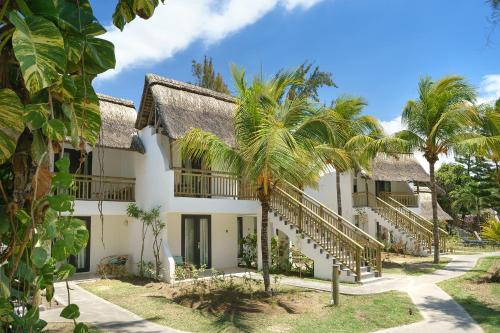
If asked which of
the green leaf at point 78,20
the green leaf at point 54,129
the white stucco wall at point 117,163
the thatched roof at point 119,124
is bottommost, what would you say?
Answer: the green leaf at point 54,129

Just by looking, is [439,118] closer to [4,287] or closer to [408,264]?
[408,264]

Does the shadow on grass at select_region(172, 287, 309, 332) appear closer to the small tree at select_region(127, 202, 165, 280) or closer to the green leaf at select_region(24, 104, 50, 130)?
the small tree at select_region(127, 202, 165, 280)

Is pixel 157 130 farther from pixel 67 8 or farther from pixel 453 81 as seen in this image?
pixel 67 8

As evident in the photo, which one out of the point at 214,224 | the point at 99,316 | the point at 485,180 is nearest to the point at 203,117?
the point at 214,224

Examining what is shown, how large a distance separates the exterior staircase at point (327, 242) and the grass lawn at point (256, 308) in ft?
7.58

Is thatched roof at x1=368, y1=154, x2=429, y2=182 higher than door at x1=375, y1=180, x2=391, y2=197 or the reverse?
higher

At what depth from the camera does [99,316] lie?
9961 millimetres

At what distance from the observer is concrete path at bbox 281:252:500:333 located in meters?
8.80

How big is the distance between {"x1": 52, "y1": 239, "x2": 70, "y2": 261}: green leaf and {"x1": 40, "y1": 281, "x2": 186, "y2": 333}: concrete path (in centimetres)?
722

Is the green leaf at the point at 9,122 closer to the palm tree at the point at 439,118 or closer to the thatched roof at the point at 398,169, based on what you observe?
the palm tree at the point at 439,118

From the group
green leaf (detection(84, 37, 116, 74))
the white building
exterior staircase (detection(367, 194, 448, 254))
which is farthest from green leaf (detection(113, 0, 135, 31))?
exterior staircase (detection(367, 194, 448, 254))

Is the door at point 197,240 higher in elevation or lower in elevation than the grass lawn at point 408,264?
higher

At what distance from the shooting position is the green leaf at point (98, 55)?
6.83ft

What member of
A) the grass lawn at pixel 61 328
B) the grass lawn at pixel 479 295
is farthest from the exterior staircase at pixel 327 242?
the grass lawn at pixel 61 328
